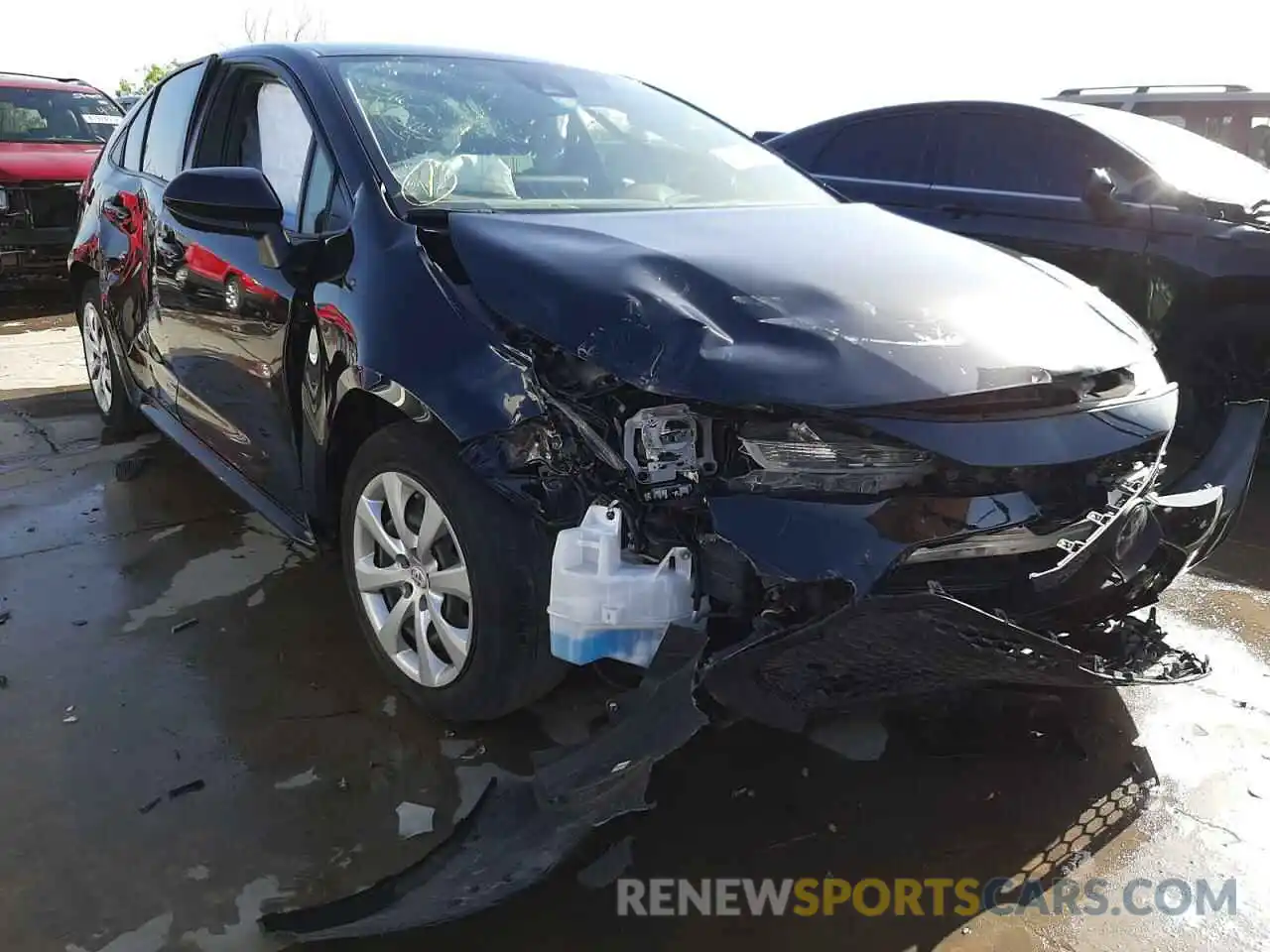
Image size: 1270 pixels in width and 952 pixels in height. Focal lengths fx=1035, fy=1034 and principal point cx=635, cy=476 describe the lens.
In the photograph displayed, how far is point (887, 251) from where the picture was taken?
2639mm

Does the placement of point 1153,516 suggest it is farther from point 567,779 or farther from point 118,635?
point 118,635

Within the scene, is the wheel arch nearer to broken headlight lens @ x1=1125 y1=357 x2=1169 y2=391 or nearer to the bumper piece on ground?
the bumper piece on ground

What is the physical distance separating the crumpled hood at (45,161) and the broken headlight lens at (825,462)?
8110 millimetres

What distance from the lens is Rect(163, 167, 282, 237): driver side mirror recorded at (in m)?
2.74

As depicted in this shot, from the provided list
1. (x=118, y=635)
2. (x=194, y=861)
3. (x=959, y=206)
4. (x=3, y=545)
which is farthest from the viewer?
(x=959, y=206)

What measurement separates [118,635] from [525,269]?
73.4 inches

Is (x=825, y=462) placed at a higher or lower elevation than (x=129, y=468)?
higher

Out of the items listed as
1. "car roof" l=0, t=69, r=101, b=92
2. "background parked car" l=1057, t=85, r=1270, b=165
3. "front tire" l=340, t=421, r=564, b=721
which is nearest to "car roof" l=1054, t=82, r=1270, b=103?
"background parked car" l=1057, t=85, r=1270, b=165

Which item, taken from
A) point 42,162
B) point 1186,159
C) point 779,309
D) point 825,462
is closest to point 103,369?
point 779,309

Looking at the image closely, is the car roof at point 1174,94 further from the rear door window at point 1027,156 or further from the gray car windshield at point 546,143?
the gray car windshield at point 546,143

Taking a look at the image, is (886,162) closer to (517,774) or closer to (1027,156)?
(1027,156)

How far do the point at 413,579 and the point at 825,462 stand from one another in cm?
110

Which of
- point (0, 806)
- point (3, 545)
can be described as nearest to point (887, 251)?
point (0, 806)

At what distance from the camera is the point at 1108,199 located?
447 cm
